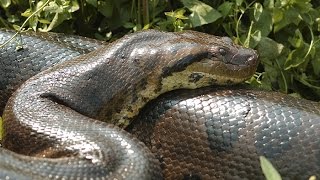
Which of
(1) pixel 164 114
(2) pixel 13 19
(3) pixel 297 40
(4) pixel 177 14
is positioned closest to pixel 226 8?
(4) pixel 177 14

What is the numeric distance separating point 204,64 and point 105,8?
5.23ft

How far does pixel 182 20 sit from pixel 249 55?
3.78 ft

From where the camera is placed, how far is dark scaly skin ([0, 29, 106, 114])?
5652 millimetres

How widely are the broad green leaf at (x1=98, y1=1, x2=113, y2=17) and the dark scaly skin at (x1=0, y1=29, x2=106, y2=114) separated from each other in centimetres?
65

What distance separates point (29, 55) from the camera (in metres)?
5.73

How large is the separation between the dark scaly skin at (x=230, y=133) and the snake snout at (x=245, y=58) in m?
0.17

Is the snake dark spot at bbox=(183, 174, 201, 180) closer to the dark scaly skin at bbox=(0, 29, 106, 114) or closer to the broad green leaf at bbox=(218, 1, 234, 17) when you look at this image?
the dark scaly skin at bbox=(0, 29, 106, 114)

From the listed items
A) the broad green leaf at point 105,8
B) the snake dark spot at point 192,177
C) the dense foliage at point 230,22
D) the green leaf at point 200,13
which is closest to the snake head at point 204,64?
the snake dark spot at point 192,177

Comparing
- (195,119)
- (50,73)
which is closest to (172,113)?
(195,119)

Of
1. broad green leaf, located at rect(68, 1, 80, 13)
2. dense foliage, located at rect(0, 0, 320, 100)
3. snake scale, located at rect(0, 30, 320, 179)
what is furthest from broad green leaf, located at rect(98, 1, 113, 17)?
snake scale, located at rect(0, 30, 320, 179)

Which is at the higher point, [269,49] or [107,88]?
[107,88]

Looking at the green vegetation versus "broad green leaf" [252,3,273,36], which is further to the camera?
"broad green leaf" [252,3,273,36]

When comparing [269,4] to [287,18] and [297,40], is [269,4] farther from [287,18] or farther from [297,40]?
[297,40]

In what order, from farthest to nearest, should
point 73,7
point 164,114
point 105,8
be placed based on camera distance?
point 105,8 < point 73,7 < point 164,114
